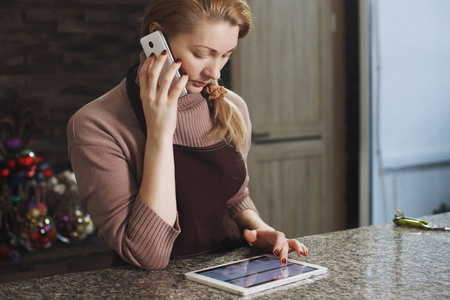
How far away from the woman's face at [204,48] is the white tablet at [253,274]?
422 millimetres

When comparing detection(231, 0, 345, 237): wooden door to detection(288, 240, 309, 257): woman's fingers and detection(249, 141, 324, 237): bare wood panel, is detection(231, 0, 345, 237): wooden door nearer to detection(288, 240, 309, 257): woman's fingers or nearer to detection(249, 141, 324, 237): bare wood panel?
detection(249, 141, 324, 237): bare wood panel

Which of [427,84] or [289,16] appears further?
[427,84]

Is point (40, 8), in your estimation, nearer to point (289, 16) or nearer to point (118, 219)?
point (289, 16)

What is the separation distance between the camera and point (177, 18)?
1.29 meters

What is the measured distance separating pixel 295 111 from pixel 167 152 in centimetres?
265

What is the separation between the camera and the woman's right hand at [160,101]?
49.2 inches

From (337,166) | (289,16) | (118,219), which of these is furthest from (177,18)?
(337,166)

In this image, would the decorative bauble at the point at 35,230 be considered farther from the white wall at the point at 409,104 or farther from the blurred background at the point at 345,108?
the white wall at the point at 409,104

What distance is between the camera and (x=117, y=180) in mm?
1251

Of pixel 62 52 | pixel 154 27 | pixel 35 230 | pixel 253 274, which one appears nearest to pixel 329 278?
pixel 253 274

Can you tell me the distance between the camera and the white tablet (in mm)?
1034

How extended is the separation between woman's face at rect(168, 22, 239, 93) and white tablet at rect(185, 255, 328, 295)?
42cm

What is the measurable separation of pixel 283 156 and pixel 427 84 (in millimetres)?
1129

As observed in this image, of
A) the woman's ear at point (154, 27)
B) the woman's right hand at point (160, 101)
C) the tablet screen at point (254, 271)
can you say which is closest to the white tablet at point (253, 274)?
the tablet screen at point (254, 271)
